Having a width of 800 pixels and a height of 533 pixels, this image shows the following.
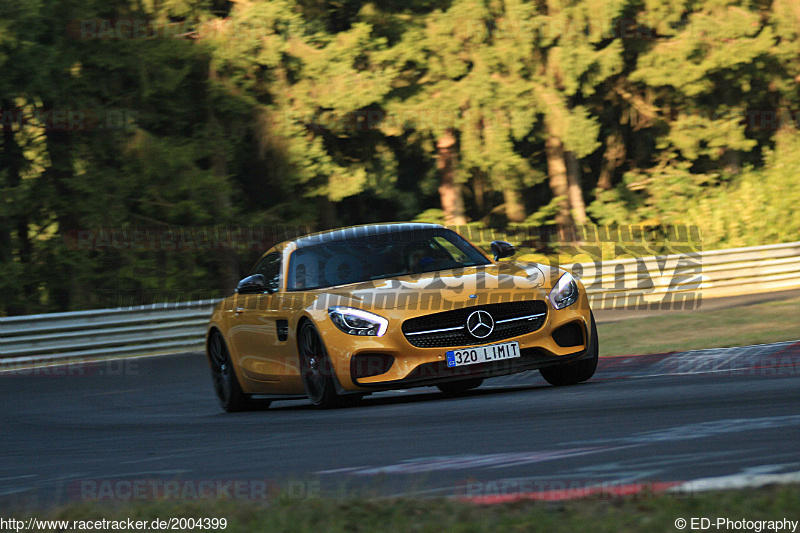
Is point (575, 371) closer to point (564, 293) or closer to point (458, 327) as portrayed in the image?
point (564, 293)

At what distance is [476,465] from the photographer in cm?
589

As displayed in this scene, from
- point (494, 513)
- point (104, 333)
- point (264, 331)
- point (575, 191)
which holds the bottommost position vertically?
point (575, 191)

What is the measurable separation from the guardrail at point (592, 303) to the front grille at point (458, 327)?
1252 cm

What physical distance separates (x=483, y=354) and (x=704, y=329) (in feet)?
23.4

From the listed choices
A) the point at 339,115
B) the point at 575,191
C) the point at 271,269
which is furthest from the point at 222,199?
the point at 271,269

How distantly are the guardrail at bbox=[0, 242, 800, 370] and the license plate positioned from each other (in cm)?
1267

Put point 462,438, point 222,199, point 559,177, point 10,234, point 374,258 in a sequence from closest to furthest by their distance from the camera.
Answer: point 462,438, point 374,258, point 10,234, point 222,199, point 559,177

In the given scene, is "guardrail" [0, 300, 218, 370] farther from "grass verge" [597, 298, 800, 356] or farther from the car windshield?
the car windshield

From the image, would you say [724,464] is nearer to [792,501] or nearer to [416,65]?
[792,501]

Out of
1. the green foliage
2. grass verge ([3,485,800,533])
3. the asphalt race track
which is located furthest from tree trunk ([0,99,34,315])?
grass verge ([3,485,800,533])

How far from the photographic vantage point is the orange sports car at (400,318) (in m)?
8.97

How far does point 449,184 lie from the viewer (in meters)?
31.1

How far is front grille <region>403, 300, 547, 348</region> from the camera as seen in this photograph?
896 cm

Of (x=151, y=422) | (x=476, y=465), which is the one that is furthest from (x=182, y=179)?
(x=476, y=465)
